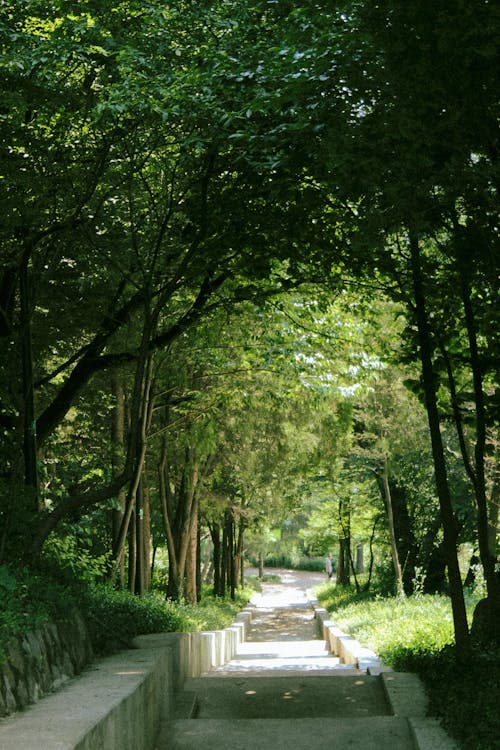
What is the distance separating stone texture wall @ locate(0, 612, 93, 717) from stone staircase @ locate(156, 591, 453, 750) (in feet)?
2.96

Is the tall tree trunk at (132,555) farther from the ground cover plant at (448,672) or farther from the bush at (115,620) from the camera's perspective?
the ground cover plant at (448,672)

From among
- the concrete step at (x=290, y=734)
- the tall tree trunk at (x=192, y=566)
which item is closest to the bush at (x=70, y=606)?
the concrete step at (x=290, y=734)

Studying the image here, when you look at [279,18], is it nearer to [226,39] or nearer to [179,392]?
[226,39]

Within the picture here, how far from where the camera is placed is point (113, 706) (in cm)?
446

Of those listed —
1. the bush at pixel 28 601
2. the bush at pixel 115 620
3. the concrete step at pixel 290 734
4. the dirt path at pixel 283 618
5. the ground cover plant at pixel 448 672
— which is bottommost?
the dirt path at pixel 283 618

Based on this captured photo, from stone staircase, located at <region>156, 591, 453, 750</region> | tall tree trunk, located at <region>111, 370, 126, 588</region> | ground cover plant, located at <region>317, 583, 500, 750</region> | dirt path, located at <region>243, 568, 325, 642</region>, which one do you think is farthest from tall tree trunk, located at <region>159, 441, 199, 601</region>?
stone staircase, located at <region>156, 591, 453, 750</region>

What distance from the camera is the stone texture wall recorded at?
446 centimetres

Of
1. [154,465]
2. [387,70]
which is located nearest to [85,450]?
[154,465]

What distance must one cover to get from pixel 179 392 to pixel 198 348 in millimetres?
3020

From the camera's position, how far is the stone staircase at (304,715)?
18.3 feet

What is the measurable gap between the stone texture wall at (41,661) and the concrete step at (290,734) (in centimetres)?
91

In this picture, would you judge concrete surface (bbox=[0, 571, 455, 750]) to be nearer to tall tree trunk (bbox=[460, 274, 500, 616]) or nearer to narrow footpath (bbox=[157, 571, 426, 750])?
narrow footpath (bbox=[157, 571, 426, 750])

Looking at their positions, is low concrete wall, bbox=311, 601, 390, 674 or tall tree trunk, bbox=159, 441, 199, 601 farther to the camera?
tall tree trunk, bbox=159, 441, 199, 601

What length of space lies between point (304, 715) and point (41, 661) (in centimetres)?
270
